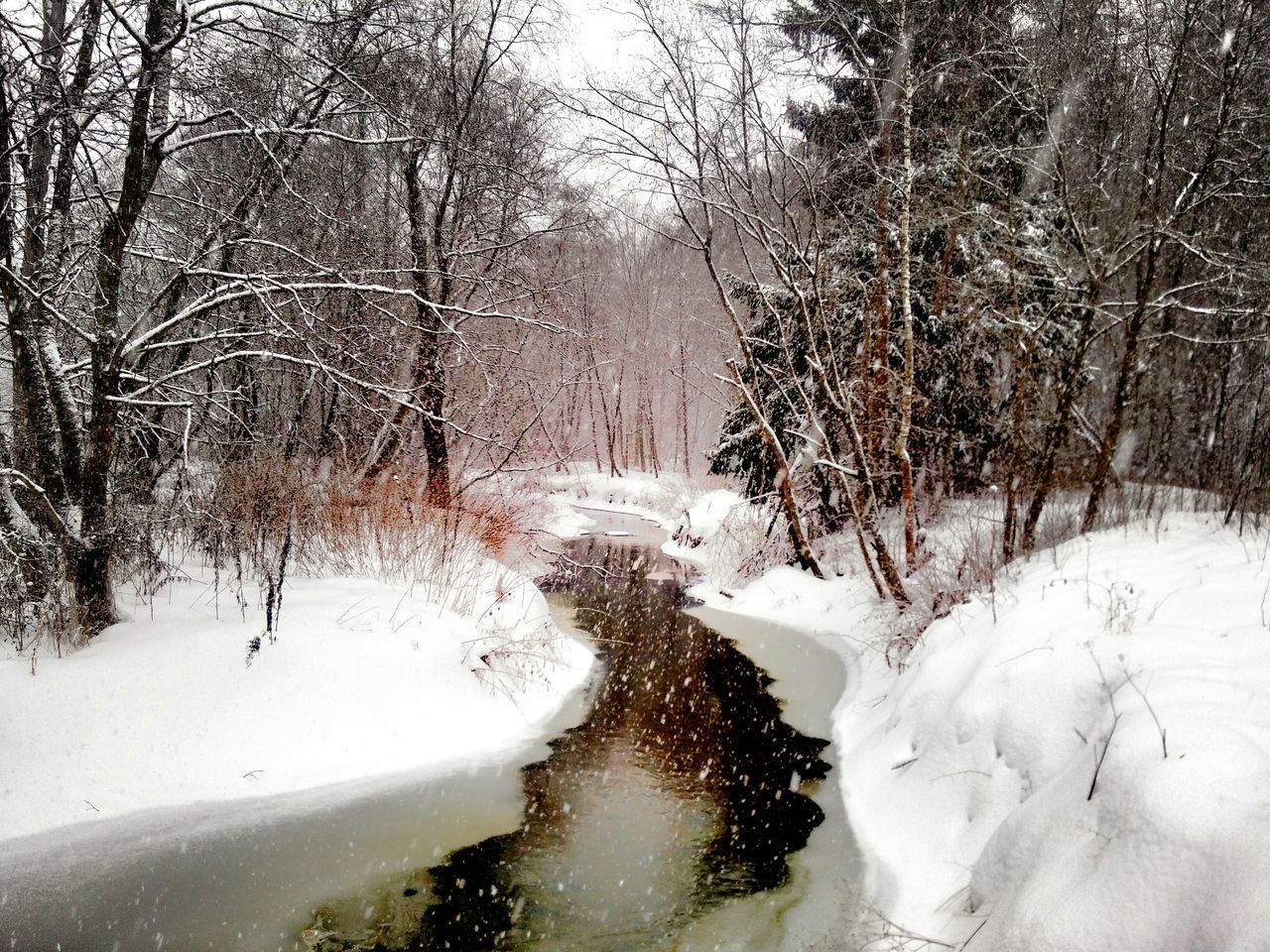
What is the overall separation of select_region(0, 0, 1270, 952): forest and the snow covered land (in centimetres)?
3

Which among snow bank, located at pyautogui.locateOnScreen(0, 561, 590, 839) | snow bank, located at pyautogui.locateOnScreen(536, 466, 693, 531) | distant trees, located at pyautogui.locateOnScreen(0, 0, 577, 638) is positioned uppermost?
distant trees, located at pyautogui.locateOnScreen(0, 0, 577, 638)

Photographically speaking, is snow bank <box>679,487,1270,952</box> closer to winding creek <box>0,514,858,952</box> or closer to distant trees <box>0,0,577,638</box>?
winding creek <box>0,514,858,952</box>

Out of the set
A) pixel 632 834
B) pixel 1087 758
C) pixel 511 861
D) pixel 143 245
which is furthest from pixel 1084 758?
pixel 143 245

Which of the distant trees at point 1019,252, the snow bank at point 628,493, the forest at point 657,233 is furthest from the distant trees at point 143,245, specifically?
the snow bank at point 628,493

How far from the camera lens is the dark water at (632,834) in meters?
4.15

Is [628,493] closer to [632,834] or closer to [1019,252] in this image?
[1019,252]

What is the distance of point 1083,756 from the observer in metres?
3.67

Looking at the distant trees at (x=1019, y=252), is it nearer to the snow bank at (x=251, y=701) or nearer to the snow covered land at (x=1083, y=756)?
the snow covered land at (x=1083, y=756)

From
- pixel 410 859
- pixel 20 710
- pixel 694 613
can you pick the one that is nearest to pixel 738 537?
pixel 694 613

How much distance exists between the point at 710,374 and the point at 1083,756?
7078 millimetres

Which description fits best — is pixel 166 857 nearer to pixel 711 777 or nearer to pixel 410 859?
pixel 410 859

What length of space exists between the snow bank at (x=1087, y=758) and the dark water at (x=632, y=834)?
2.38 ft

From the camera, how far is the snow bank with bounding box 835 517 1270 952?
2646mm

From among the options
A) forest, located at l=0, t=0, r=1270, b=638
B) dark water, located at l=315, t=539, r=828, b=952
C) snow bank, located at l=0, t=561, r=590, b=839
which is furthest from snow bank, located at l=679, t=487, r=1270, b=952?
snow bank, located at l=0, t=561, r=590, b=839
